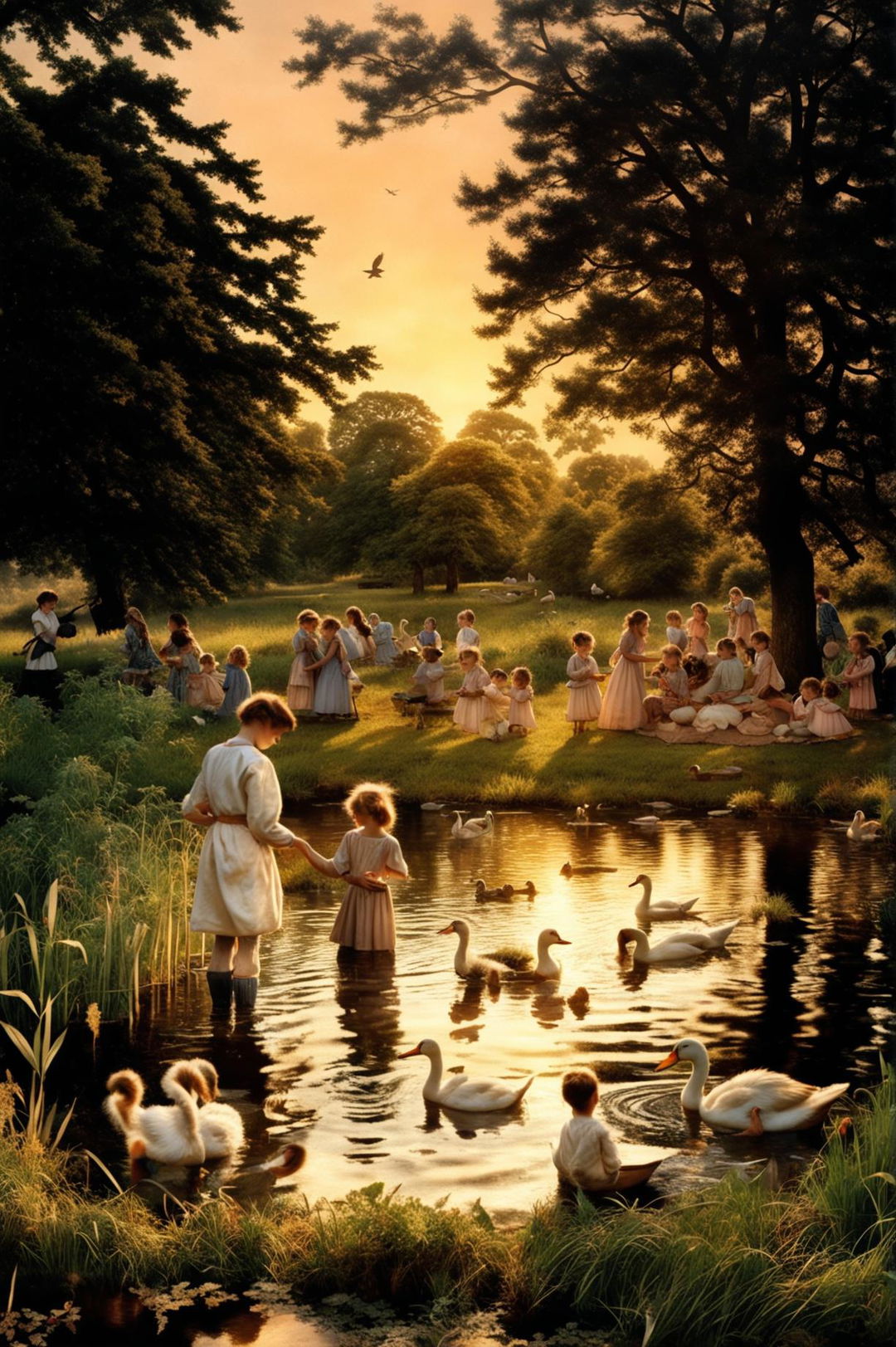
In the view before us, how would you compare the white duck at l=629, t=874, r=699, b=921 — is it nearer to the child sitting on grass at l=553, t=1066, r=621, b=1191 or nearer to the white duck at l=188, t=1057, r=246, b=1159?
the white duck at l=188, t=1057, r=246, b=1159

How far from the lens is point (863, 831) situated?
17188 millimetres

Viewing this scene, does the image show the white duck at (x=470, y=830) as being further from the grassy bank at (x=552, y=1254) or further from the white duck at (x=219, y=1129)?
the grassy bank at (x=552, y=1254)

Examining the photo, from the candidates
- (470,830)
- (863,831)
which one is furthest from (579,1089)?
(863,831)

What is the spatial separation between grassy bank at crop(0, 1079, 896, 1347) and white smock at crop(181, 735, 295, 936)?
319 centimetres

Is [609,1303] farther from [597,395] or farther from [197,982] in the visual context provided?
[597,395]

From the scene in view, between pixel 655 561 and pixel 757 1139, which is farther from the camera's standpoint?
pixel 655 561

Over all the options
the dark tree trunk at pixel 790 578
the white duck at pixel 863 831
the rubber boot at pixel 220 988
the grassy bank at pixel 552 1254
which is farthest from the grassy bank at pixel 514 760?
the grassy bank at pixel 552 1254

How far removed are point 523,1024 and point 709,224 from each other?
17974 millimetres

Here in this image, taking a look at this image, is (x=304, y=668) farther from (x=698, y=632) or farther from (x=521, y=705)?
(x=698, y=632)

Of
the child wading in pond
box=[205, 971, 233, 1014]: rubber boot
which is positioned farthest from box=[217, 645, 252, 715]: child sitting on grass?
box=[205, 971, 233, 1014]: rubber boot

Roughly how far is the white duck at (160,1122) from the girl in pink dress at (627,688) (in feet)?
54.7

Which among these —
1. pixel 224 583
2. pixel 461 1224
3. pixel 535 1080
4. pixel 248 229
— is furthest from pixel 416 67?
pixel 461 1224

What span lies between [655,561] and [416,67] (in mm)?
30566

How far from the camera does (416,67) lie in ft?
91.1
